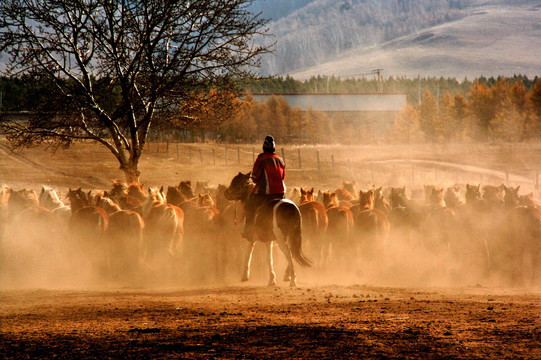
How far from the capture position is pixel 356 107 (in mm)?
145625

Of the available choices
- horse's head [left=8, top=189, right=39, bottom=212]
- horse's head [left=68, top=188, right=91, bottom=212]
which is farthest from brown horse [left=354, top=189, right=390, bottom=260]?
horse's head [left=8, top=189, right=39, bottom=212]

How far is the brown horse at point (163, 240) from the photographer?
16156 millimetres

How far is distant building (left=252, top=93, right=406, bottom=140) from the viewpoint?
476ft

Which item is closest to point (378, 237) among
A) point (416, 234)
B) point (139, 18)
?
point (416, 234)

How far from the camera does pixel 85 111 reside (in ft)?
74.1

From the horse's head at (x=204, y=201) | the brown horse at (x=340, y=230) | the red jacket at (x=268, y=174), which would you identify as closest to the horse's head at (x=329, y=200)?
the brown horse at (x=340, y=230)

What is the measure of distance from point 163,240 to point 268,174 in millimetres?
3690

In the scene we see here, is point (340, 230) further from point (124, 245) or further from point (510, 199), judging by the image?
point (124, 245)

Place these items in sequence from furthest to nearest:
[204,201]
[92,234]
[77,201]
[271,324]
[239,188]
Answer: [204,201]
[77,201]
[92,234]
[239,188]
[271,324]

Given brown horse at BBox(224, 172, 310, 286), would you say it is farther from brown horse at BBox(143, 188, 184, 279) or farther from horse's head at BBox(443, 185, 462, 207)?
horse's head at BBox(443, 185, 462, 207)

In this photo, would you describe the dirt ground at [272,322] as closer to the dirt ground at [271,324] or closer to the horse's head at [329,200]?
the dirt ground at [271,324]

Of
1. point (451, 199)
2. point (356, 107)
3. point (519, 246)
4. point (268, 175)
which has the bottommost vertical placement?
point (519, 246)

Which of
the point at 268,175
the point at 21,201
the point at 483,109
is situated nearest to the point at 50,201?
the point at 21,201

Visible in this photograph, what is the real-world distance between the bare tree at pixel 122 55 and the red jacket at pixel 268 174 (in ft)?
26.8
